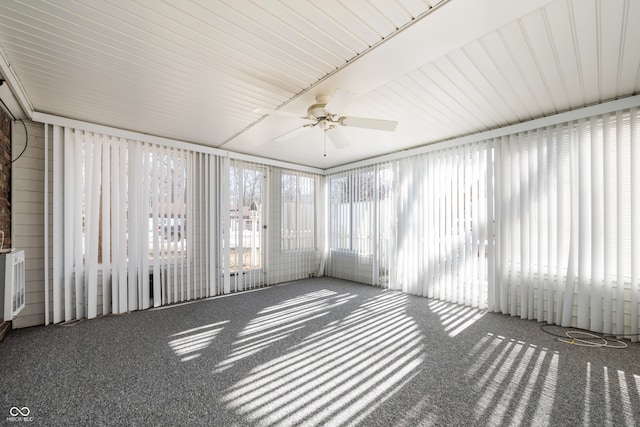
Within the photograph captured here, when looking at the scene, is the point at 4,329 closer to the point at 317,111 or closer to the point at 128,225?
the point at 128,225

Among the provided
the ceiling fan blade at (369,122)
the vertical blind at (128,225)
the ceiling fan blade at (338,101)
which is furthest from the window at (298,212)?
the ceiling fan blade at (338,101)

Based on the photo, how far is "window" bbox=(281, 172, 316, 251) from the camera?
19.7 feet

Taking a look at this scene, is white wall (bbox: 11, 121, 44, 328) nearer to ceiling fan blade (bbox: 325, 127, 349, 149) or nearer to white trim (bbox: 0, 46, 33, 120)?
white trim (bbox: 0, 46, 33, 120)

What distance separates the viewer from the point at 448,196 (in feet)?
14.5

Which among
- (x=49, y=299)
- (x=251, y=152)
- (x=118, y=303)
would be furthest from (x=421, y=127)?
(x=49, y=299)

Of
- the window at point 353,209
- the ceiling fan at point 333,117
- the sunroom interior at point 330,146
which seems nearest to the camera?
the sunroom interior at point 330,146

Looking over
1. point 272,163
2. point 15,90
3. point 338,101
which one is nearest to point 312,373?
point 338,101

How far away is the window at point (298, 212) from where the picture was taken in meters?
6.02

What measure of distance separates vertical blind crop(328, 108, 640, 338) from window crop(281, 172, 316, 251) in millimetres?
1891

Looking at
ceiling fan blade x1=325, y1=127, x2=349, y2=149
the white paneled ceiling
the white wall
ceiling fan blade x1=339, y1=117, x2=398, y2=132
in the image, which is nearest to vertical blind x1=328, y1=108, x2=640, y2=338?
the white paneled ceiling

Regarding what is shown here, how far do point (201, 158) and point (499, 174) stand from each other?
4580mm

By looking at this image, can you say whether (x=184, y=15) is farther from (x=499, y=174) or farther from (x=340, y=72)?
(x=499, y=174)

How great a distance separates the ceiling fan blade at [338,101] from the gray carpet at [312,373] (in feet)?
7.42

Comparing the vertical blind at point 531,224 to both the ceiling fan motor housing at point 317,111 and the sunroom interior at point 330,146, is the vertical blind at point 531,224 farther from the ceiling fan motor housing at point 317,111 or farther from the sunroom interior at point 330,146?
the ceiling fan motor housing at point 317,111
